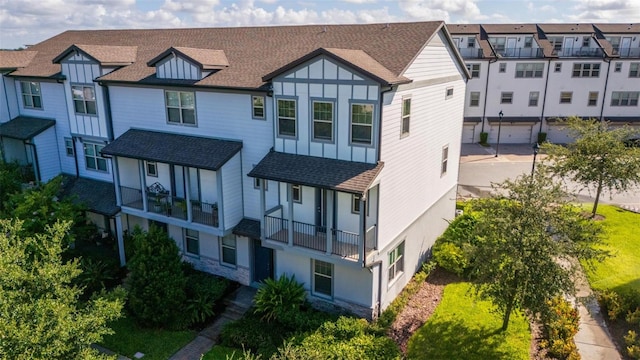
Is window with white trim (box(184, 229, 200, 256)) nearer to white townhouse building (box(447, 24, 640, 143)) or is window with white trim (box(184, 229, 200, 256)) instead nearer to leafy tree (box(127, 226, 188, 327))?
leafy tree (box(127, 226, 188, 327))

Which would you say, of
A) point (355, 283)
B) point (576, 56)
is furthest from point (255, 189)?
point (576, 56)

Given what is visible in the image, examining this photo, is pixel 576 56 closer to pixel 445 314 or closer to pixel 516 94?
pixel 516 94

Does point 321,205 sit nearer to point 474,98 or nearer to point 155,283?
point 155,283

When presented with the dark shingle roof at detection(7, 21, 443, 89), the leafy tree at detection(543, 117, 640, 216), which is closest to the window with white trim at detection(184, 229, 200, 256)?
the dark shingle roof at detection(7, 21, 443, 89)

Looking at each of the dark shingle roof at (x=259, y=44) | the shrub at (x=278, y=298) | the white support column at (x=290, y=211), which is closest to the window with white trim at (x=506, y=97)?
the dark shingle roof at (x=259, y=44)

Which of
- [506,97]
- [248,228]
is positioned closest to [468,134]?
[506,97]

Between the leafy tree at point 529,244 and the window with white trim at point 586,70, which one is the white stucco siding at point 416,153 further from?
the window with white trim at point 586,70
